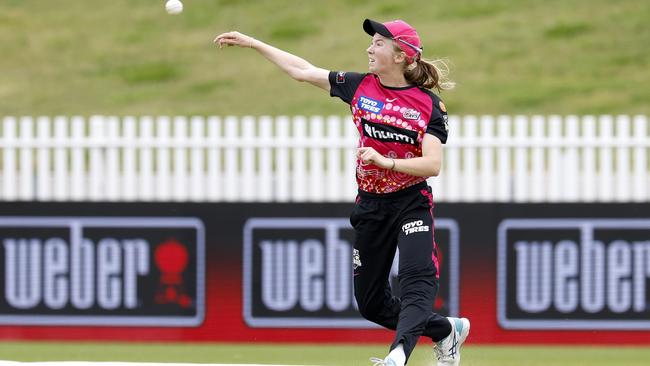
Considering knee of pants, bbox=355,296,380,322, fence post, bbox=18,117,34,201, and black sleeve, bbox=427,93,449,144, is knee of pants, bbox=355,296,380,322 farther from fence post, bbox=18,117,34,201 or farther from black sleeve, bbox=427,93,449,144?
Result: fence post, bbox=18,117,34,201

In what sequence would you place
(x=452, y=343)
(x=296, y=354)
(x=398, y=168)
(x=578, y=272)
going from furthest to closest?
(x=578, y=272)
(x=296, y=354)
(x=452, y=343)
(x=398, y=168)

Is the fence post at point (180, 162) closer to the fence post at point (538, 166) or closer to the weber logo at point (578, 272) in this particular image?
the weber logo at point (578, 272)

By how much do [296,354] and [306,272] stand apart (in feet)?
2.52

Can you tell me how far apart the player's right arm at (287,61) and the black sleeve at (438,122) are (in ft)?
2.15

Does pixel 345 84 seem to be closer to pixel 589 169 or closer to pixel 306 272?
pixel 306 272

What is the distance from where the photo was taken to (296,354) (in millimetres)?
10336

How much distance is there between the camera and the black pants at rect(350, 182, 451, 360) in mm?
7160

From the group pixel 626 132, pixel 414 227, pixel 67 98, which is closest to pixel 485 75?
pixel 67 98

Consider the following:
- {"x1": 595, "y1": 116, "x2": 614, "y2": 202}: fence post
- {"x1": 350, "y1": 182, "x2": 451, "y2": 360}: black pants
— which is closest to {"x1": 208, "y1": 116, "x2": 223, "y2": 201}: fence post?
{"x1": 595, "y1": 116, "x2": 614, "y2": 202}: fence post

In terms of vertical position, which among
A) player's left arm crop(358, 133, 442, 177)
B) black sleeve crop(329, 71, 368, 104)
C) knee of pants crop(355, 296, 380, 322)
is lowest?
knee of pants crop(355, 296, 380, 322)

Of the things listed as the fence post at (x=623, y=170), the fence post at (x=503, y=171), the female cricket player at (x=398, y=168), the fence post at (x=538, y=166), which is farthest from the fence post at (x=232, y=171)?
the female cricket player at (x=398, y=168)

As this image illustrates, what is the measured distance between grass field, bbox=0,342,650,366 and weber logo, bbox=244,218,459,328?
26 cm

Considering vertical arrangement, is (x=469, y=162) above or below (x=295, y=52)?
below

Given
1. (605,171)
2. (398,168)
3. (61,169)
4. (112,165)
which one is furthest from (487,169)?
(398,168)
